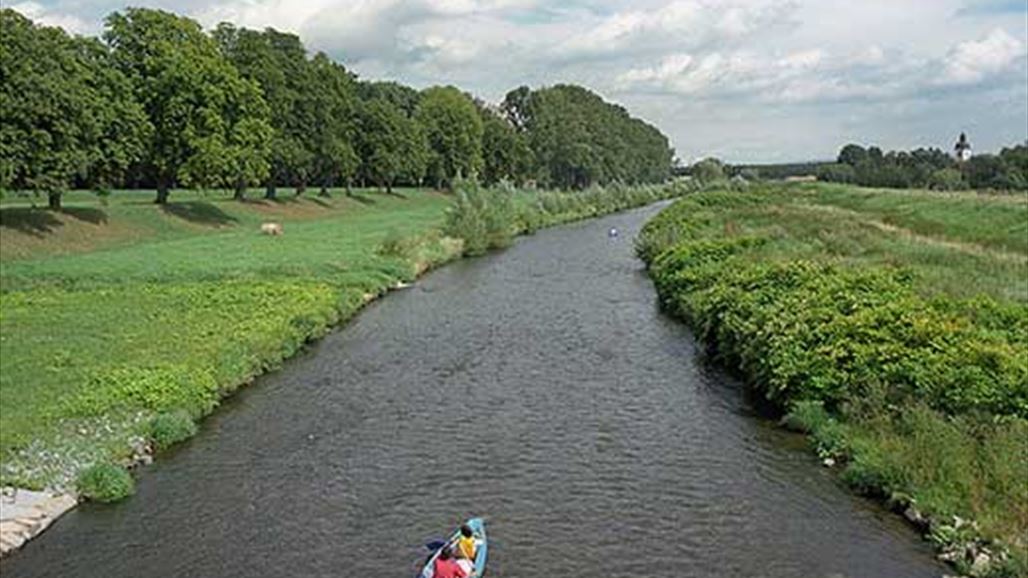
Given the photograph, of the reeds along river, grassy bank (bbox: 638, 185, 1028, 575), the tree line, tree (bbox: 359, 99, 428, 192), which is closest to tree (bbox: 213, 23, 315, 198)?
tree (bbox: 359, 99, 428, 192)

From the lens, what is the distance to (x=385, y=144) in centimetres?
11300

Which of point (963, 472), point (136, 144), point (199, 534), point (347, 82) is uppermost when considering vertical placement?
point (347, 82)

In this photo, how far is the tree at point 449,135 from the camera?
140m

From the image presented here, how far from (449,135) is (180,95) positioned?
2777 inches

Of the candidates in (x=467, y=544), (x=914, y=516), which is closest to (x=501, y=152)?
(x=914, y=516)

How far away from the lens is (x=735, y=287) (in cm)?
3769

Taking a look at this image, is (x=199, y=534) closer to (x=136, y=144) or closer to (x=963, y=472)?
(x=963, y=472)

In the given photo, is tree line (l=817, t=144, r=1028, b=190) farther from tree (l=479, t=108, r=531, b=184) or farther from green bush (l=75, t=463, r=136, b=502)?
green bush (l=75, t=463, r=136, b=502)

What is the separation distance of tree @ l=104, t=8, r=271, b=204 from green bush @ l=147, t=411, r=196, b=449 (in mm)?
49088

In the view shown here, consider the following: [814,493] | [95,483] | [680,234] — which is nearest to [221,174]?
[680,234]

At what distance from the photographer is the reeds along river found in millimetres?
19062

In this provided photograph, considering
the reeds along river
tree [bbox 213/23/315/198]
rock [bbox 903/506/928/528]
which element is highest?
tree [bbox 213/23/315/198]

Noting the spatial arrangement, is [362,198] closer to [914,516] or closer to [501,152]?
[501,152]

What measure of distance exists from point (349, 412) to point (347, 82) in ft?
286
